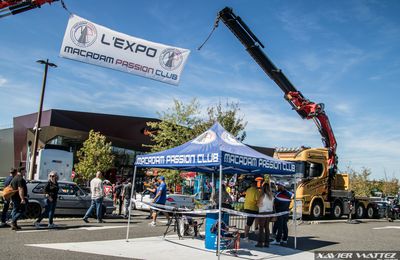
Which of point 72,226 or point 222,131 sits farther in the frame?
point 72,226

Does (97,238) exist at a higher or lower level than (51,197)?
lower

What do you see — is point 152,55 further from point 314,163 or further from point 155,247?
point 314,163

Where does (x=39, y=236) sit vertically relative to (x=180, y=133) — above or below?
below

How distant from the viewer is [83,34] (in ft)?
36.6

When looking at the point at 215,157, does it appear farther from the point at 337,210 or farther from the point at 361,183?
the point at 361,183

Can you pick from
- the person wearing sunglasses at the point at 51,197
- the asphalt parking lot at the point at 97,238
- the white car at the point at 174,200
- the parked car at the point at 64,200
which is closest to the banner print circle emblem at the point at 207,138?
the asphalt parking lot at the point at 97,238

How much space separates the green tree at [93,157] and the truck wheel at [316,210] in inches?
787

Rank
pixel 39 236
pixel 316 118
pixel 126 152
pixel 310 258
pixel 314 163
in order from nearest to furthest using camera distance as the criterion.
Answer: pixel 310 258, pixel 39 236, pixel 314 163, pixel 316 118, pixel 126 152

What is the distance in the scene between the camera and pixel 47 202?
11.9 m

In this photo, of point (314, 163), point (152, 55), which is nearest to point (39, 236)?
point (152, 55)

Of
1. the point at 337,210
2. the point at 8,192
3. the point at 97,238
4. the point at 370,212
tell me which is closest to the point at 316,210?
the point at 337,210

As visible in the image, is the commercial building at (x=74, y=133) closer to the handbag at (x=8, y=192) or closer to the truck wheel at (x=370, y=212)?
the truck wheel at (x=370, y=212)

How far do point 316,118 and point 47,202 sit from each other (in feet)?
47.1

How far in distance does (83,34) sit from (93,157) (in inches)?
914
